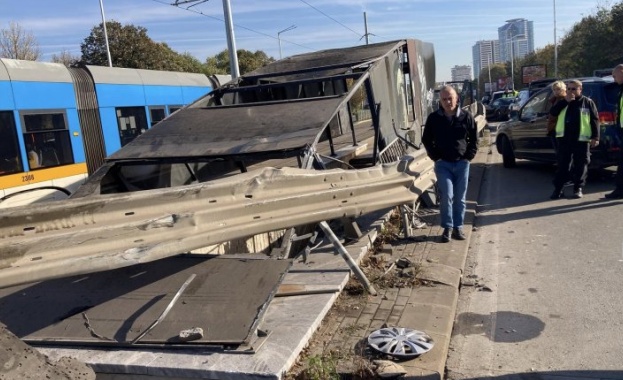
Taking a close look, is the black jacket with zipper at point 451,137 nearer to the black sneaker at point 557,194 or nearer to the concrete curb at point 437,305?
the concrete curb at point 437,305

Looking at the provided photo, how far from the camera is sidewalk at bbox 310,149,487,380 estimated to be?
3531 millimetres

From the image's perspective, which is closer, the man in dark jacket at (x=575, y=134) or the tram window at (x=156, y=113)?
the man in dark jacket at (x=575, y=134)

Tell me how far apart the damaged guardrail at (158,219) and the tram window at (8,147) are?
7910 millimetres

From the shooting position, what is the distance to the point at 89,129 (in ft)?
39.7

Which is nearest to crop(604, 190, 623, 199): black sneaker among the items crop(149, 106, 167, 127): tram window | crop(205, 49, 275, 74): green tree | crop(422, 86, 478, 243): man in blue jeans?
crop(422, 86, 478, 243): man in blue jeans

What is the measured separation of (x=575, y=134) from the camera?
820cm

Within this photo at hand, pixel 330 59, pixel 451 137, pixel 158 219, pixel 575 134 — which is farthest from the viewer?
pixel 575 134

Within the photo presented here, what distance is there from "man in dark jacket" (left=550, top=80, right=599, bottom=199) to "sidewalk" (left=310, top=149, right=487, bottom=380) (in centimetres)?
326

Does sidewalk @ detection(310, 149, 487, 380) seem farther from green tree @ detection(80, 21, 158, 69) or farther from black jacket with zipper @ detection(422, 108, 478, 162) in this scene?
green tree @ detection(80, 21, 158, 69)

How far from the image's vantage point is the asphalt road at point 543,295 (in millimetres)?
3635

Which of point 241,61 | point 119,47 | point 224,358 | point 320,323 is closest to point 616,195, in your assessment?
point 320,323

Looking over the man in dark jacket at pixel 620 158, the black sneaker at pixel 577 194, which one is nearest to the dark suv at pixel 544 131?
the man in dark jacket at pixel 620 158

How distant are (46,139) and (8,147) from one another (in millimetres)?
974

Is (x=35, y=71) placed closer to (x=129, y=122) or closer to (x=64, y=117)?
(x=64, y=117)
